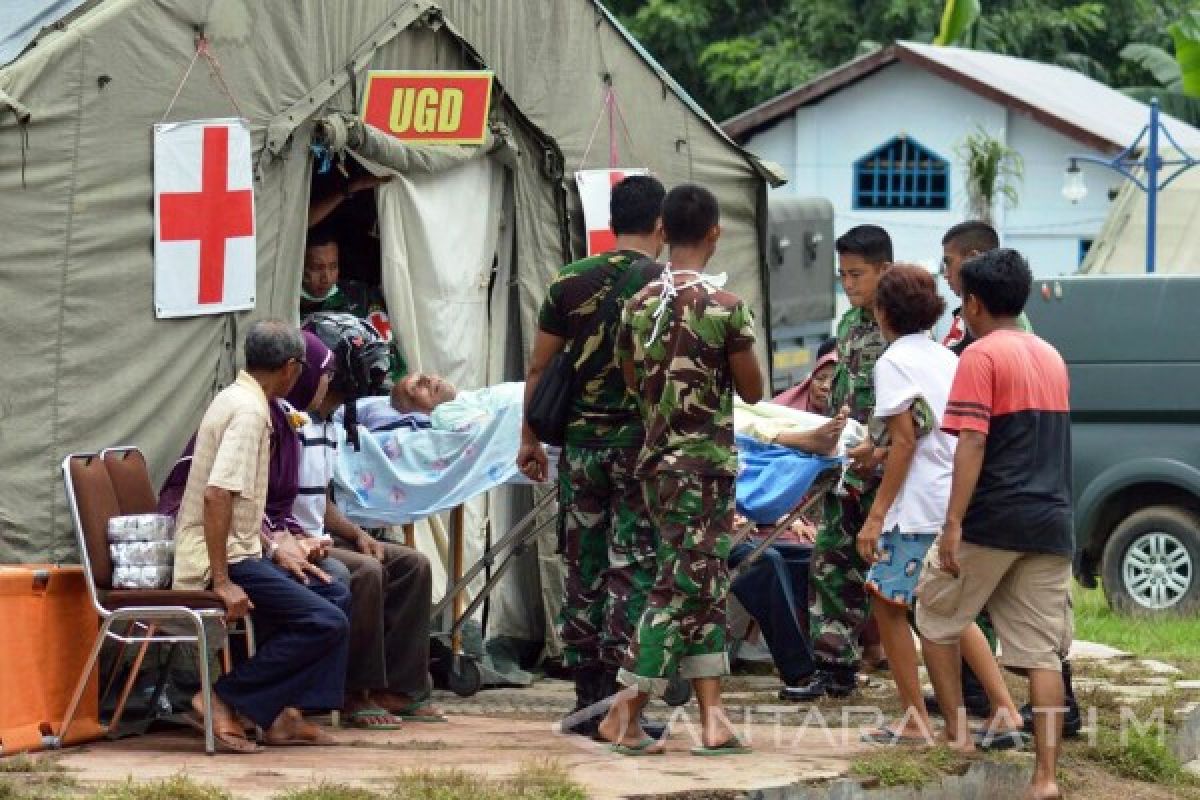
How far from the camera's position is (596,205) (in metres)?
10.6

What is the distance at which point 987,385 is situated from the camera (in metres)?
7.50

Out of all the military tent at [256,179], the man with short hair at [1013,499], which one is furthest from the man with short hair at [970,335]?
the military tent at [256,179]

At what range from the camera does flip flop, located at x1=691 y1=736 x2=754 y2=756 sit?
780 centimetres

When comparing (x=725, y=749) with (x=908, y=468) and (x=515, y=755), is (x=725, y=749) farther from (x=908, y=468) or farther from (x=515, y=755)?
(x=908, y=468)

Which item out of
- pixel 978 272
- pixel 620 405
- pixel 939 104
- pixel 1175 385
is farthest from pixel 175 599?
pixel 939 104

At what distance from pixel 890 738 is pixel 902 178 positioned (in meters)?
24.6

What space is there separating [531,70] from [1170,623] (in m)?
5.30

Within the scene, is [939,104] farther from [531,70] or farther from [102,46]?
[102,46]

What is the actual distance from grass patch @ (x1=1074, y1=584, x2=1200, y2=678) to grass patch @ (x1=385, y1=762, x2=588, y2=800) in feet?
15.2

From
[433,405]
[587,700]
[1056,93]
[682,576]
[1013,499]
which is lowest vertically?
[587,700]

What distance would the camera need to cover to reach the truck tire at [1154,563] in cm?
1323

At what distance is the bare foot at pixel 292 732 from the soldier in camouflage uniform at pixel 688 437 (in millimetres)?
1191

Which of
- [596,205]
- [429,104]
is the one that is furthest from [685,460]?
[596,205]

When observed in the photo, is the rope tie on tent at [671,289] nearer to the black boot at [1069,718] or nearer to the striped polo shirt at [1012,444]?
the striped polo shirt at [1012,444]
